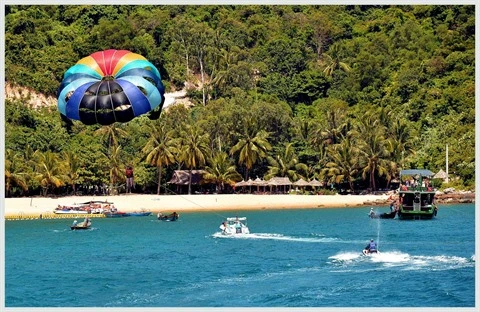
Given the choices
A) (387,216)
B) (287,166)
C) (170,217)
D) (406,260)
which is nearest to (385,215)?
(387,216)

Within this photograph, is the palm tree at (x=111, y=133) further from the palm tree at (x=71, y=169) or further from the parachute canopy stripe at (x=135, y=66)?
the parachute canopy stripe at (x=135, y=66)

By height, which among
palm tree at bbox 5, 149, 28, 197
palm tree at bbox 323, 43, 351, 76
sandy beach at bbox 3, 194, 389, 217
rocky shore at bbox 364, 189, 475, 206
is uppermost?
palm tree at bbox 323, 43, 351, 76

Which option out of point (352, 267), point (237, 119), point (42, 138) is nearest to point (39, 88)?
point (42, 138)

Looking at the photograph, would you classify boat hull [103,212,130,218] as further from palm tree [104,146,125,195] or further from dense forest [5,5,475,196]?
palm tree [104,146,125,195]

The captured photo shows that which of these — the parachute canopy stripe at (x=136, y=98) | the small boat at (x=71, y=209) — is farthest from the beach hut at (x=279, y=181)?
the parachute canopy stripe at (x=136, y=98)

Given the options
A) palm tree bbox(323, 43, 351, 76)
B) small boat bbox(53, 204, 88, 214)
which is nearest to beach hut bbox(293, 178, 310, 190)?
small boat bbox(53, 204, 88, 214)

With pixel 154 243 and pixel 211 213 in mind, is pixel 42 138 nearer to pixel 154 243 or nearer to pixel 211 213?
pixel 211 213

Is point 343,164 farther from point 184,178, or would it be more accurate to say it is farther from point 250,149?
point 184,178
